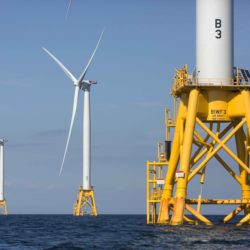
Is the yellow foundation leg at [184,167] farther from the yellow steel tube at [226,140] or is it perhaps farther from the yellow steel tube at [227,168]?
the yellow steel tube at [227,168]

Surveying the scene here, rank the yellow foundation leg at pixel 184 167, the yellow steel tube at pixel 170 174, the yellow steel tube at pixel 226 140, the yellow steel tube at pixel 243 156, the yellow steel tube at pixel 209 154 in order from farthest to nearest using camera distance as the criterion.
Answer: the yellow steel tube at pixel 243 156 → the yellow steel tube at pixel 170 174 → the yellow steel tube at pixel 226 140 → the yellow steel tube at pixel 209 154 → the yellow foundation leg at pixel 184 167

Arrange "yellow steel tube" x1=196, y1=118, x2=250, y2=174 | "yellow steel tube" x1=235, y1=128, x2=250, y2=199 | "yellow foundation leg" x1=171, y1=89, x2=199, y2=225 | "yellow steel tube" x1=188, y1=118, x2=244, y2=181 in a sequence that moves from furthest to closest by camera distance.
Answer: "yellow steel tube" x1=235, y1=128, x2=250, y2=199 < "yellow steel tube" x1=196, y1=118, x2=250, y2=174 < "yellow steel tube" x1=188, y1=118, x2=244, y2=181 < "yellow foundation leg" x1=171, y1=89, x2=199, y2=225

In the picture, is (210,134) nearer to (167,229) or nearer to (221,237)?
(167,229)

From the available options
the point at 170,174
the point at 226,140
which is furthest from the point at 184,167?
the point at 170,174

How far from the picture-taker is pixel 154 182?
302 feet

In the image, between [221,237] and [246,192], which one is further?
[246,192]

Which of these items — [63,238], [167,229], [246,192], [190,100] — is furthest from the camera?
[246,192]

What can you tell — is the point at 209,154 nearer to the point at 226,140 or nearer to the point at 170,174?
the point at 226,140

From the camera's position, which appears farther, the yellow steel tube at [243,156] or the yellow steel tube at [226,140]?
the yellow steel tube at [243,156]

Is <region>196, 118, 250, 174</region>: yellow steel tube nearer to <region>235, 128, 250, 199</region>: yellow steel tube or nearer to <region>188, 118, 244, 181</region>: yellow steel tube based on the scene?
<region>188, 118, 244, 181</region>: yellow steel tube

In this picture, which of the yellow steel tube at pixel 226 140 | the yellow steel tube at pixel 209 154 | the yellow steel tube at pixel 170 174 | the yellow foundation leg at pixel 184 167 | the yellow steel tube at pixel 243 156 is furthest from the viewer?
the yellow steel tube at pixel 243 156

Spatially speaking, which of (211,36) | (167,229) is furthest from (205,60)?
(167,229)

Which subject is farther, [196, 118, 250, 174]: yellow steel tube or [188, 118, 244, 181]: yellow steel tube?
[196, 118, 250, 174]: yellow steel tube

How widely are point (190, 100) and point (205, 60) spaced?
178 inches
